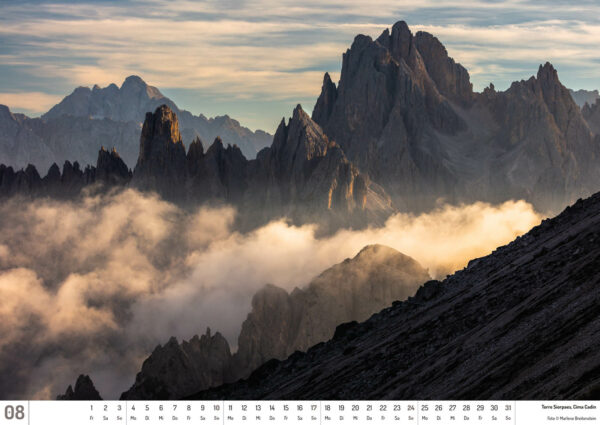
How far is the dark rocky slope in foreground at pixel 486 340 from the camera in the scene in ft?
133

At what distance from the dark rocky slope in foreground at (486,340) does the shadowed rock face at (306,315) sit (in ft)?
148

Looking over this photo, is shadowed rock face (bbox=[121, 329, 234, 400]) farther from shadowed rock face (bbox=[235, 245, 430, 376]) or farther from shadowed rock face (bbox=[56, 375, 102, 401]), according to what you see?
shadowed rock face (bbox=[56, 375, 102, 401])

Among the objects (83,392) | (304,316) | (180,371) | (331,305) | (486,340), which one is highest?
(331,305)

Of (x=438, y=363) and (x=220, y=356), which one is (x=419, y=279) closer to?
(x=220, y=356)

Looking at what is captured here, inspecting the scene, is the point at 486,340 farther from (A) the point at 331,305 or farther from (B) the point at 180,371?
(A) the point at 331,305

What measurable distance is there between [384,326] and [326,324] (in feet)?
178

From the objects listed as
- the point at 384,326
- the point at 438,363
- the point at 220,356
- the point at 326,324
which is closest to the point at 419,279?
the point at 326,324

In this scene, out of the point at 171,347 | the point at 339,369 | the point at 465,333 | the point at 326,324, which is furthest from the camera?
the point at 326,324

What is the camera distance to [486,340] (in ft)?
159
